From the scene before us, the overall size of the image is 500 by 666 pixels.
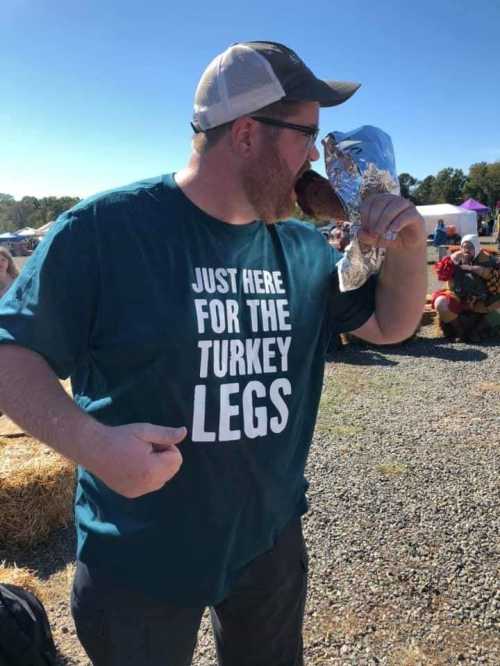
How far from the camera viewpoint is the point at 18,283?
47.5 inches

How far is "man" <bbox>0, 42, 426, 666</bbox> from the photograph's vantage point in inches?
47.9

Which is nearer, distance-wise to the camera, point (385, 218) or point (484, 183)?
point (385, 218)

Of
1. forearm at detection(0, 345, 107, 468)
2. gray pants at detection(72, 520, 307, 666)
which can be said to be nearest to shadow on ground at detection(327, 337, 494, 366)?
gray pants at detection(72, 520, 307, 666)

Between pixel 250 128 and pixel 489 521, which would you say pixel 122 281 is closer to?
pixel 250 128

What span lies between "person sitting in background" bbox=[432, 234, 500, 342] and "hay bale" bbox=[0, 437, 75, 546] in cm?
725

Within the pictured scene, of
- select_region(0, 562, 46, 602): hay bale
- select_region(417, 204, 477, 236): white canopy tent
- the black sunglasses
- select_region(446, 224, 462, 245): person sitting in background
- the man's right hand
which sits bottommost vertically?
select_region(0, 562, 46, 602): hay bale

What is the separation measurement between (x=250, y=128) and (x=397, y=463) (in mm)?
3862

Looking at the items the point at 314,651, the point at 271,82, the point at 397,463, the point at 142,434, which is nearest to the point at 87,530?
the point at 142,434

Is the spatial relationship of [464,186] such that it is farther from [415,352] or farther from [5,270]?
[5,270]

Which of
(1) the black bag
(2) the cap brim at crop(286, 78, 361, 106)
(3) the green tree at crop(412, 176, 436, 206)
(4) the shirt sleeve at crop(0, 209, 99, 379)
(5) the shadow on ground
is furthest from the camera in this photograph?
(3) the green tree at crop(412, 176, 436, 206)

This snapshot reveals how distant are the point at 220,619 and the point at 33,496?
2.41 metres

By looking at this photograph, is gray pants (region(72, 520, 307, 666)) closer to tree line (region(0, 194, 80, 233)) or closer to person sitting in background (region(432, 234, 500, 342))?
person sitting in background (region(432, 234, 500, 342))

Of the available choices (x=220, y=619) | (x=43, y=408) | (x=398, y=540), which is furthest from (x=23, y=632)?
(x=398, y=540)

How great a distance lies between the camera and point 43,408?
110 cm
